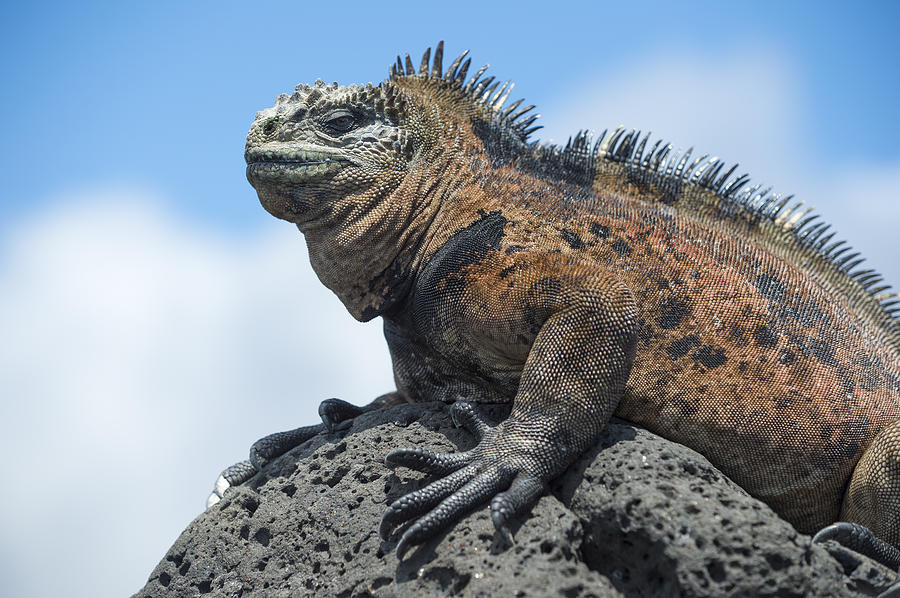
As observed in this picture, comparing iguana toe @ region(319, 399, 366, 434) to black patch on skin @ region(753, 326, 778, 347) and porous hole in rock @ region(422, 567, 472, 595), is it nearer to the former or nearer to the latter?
porous hole in rock @ region(422, 567, 472, 595)

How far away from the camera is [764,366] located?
4234 millimetres

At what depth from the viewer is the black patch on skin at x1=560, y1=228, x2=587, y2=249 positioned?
4.52 m

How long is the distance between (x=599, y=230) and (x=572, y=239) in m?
0.20

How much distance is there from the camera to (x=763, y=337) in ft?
14.2

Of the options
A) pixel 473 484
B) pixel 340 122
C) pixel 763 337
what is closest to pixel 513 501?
pixel 473 484

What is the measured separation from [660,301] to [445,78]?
2211mm

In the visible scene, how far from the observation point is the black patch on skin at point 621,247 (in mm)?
4547

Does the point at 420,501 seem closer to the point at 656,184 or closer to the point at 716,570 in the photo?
the point at 716,570

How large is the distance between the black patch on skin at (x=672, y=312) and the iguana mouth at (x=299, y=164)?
1.99 meters

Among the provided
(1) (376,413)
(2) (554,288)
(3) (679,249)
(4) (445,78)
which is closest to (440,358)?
(1) (376,413)

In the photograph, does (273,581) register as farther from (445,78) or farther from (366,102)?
(445,78)

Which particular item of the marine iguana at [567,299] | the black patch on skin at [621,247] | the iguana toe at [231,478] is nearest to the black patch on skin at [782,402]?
the marine iguana at [567,299]

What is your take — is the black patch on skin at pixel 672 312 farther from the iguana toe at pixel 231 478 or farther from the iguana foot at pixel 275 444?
the iguana toe at pixel 231 478

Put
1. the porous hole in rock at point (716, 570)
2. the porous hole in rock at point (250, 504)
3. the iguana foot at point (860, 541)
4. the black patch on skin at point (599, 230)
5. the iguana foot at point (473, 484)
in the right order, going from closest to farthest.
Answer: the porous hole in rock at point (716, 570)
the iguana foot at point (473, 484)
the iguana foot at point (860, 541)
the black patch on skin at point (599, 230)
the porous hole in rock at point (250, 504)
